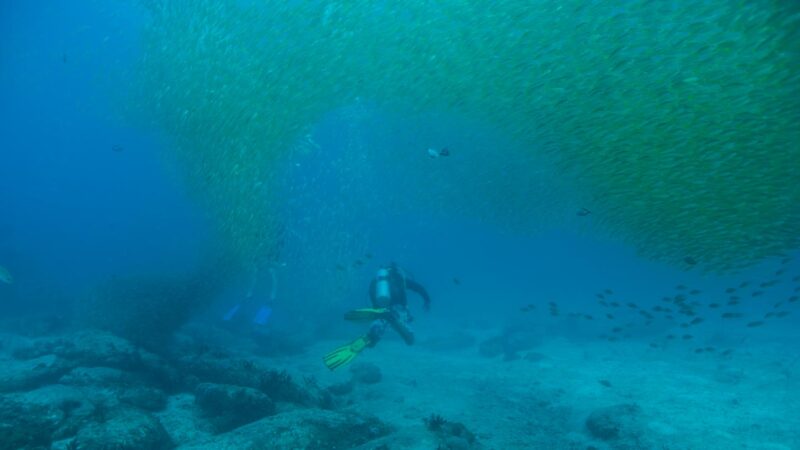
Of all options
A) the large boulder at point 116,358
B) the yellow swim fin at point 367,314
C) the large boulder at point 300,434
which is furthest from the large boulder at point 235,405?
the yellow swim fin at point 367,314

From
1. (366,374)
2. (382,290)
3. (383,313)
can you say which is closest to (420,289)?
(382,290)

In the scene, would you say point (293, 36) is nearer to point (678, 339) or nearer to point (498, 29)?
point (498, 29)

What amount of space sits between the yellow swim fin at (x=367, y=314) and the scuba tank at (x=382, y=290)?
397 millimetres

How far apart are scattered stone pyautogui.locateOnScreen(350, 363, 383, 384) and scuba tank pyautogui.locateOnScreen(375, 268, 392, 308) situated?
321 cm

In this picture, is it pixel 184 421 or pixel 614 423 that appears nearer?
pixel 184 421

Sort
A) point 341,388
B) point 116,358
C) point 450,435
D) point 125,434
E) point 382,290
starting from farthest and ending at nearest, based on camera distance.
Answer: point 382,290
point 341,388
point 116,358
point 450,435
point 125,434

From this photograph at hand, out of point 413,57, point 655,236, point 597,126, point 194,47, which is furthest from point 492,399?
point 194,47

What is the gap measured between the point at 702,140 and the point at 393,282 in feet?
30.5

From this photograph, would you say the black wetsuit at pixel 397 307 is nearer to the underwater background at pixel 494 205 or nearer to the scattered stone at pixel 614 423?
the underwater background at pixel 494 205

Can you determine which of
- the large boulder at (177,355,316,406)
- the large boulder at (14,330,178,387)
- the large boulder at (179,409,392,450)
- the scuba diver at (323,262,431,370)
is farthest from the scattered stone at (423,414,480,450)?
the large boulder at (14,330,178,387)

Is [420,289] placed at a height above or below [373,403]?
above

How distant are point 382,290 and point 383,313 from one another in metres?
0.89

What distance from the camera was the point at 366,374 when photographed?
15.2 metres

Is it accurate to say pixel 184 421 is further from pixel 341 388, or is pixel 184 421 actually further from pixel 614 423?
pixel 614 423
